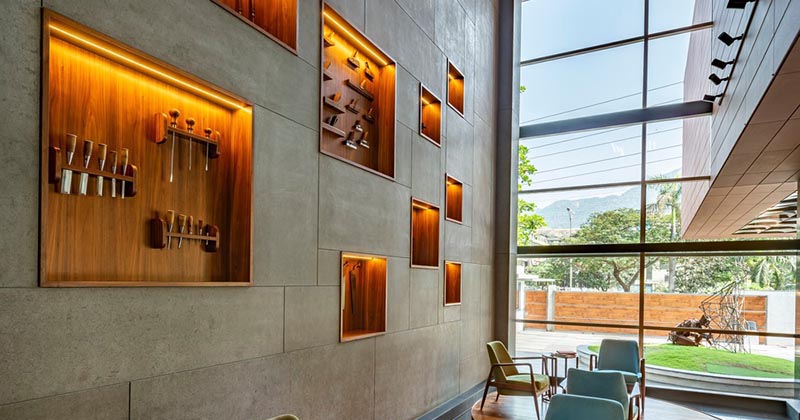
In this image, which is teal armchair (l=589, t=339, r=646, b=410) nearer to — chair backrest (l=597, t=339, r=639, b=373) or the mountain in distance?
chair backrest (l=597, t=339, r=639, b=373)

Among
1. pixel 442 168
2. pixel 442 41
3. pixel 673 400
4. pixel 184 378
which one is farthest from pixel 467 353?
pixel 184 378

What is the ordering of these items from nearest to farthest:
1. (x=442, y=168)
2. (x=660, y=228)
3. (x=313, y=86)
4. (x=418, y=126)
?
(x=313, y=86), (x=418, y=126), (x=442, y=168), (x=660, y=228)

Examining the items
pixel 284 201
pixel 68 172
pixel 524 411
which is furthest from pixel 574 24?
pixel 68 172

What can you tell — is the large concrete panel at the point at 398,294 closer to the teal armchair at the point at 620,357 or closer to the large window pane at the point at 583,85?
the teal armchair at the point at 620,357

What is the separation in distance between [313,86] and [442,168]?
9.06 ft

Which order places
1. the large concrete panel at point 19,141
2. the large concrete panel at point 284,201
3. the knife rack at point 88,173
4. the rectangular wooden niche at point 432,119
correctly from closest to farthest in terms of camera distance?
1. the large concrete panel at point 19,141
2. the knife rack at point 88,173
3. the large concrete panel at point 284,201
4. the rectangular wooden niche at point 432,119

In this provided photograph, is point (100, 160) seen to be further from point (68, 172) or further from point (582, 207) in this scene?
point (582, 207)

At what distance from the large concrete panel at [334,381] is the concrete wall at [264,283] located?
2cm

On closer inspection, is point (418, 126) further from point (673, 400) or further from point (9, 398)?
point (673, 400)

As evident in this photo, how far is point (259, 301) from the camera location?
3549mm

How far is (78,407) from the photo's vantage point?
2.43 m

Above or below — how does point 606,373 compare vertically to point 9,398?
below

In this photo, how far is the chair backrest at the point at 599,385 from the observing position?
175 inches

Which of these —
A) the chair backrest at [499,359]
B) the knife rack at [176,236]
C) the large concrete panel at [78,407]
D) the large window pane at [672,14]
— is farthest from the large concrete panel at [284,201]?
the large window pane at [672,14]
